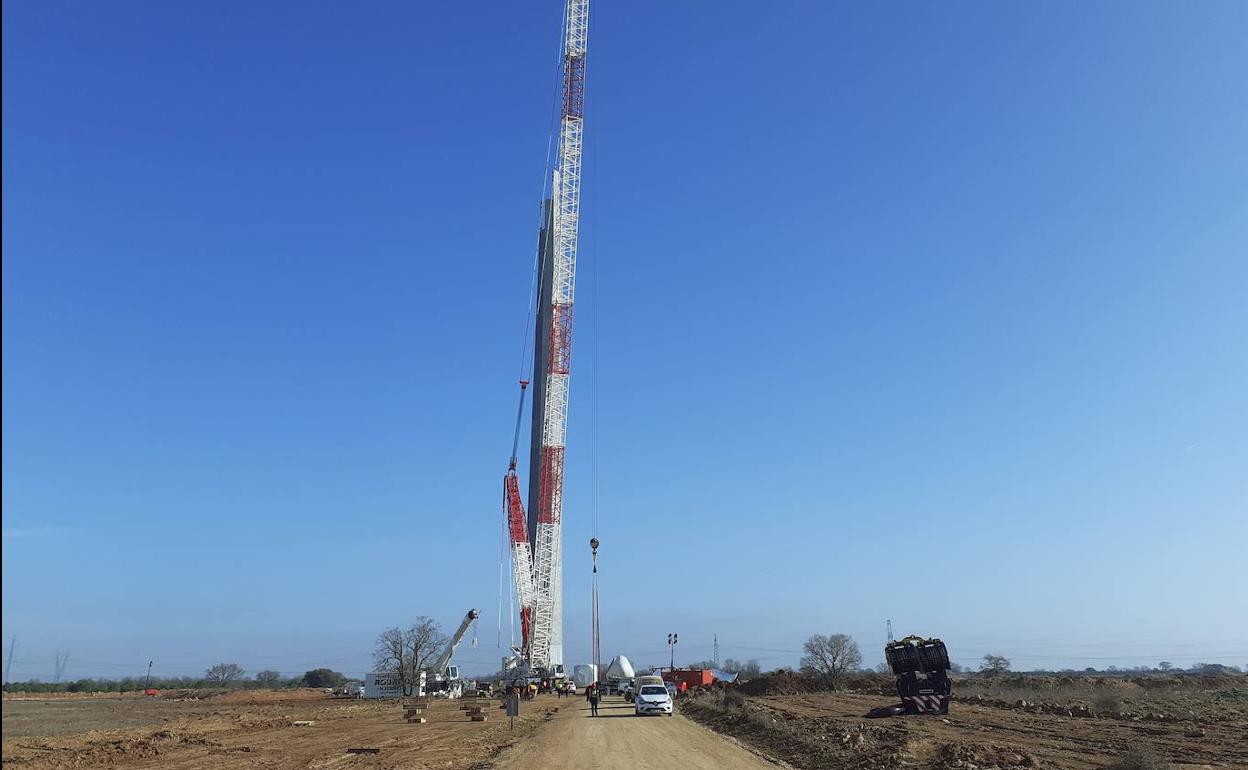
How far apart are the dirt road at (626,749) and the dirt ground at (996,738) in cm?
212

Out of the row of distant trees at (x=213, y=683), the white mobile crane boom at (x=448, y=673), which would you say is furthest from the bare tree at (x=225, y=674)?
the white mobile crane boom at (x=448, y=673)

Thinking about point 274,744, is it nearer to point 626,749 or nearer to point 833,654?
point 626,749

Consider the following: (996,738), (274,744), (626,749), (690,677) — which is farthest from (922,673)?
(690,677)

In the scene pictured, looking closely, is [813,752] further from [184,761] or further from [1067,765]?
[184,761]

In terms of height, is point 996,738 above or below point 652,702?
below

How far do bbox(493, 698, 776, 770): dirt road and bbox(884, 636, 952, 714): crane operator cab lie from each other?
11.8m

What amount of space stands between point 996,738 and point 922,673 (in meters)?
12.1

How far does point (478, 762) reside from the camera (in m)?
27.0

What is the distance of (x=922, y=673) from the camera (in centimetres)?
4491

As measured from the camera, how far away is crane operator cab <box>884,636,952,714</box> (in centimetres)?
4391

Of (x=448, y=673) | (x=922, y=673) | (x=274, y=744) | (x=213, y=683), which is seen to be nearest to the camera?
(x=274, y=744)

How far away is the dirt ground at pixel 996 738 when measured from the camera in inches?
A: 1000

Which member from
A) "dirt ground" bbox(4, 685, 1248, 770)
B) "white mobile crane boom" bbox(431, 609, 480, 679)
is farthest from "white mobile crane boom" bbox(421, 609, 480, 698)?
"dirt ground" bbox(4, 685, 1248, 770)

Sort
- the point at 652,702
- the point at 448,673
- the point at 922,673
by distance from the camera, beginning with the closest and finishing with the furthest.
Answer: the point at 922,673, the point at 652,702, the point at 448,673
